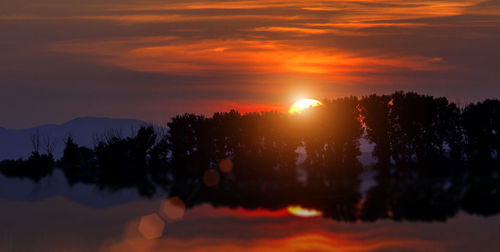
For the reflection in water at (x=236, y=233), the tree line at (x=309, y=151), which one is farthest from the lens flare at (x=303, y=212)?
the tree line at (x=309, y=151)

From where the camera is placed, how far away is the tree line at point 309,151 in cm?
8738

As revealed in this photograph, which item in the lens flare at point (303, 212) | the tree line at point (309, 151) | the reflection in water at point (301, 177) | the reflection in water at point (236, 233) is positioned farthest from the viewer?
the tree line at point (309, 151)

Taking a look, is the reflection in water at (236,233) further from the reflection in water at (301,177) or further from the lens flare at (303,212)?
the lens flare at (303,212)

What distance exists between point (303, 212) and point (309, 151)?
60197 mm

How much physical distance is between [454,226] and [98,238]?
956 inches

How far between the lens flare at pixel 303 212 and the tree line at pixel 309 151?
710 inches

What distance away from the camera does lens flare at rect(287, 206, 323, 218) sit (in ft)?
169

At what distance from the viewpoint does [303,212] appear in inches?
2095

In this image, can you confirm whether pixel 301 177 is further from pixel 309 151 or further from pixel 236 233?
pixel 236 233

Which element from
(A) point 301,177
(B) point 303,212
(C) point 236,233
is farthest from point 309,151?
(C) point 236,233

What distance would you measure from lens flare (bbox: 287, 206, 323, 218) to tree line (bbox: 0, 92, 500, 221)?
18033 mm

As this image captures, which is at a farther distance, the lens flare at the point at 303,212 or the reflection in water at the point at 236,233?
the lens flare at the point at 303,212

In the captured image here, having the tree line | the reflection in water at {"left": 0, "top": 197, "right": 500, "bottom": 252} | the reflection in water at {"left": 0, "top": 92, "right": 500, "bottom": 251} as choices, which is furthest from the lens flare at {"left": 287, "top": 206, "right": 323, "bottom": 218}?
the tree line

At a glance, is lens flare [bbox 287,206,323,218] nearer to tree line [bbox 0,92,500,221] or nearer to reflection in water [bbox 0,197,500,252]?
reflection in water [bbox 0,197,500,252]
